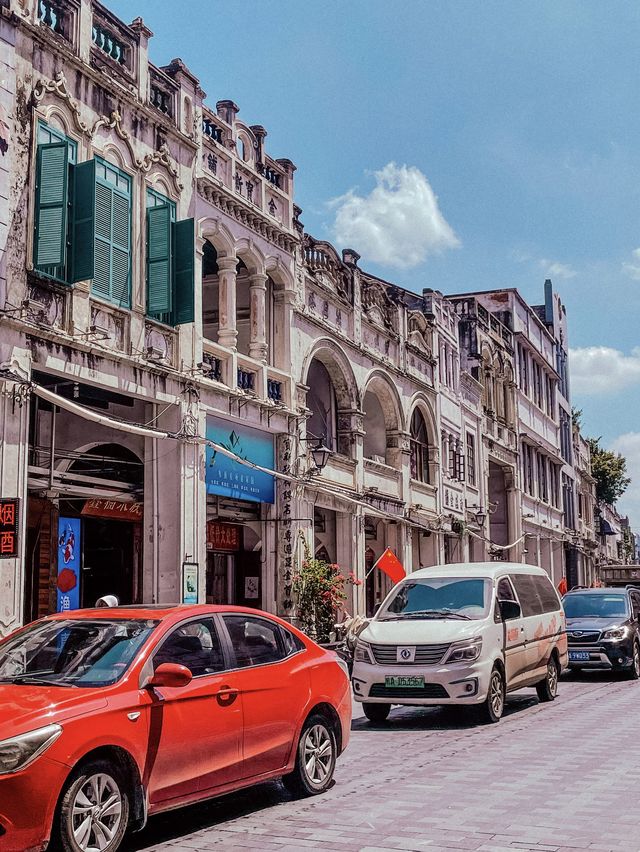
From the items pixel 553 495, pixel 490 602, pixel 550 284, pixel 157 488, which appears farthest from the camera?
pixel 550 284

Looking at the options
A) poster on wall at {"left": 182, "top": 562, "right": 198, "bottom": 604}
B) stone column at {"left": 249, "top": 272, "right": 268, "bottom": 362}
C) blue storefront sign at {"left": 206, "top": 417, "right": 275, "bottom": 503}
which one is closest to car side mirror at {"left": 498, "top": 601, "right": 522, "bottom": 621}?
poster on wall at {"left": 182, "top": 562, "right": 198, "bottom": 604}

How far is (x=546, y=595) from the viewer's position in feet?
55.0

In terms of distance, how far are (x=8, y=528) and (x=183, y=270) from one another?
616 centimetres

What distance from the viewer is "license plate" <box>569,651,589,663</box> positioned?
65.0 ft

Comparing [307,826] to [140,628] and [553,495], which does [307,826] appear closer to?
[140,628]

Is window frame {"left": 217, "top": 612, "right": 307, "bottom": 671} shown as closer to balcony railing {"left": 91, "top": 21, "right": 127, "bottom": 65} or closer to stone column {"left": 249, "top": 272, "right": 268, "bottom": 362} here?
balcony railing {"left": 91, "top": 21, "right": 127, "bottom": 65}

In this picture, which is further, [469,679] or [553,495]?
[553,495]

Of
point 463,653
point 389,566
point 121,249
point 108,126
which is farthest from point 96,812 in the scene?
point 389,566

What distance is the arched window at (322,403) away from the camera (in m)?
24.8

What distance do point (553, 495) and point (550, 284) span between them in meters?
11.9

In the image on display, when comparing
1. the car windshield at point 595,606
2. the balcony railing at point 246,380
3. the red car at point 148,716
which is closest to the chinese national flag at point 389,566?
the car windshield at point 595,606

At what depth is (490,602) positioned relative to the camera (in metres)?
14.1

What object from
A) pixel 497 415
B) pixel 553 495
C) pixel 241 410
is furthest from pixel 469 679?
pixel 553 495

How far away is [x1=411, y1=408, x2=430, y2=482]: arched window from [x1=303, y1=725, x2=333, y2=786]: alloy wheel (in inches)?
837
